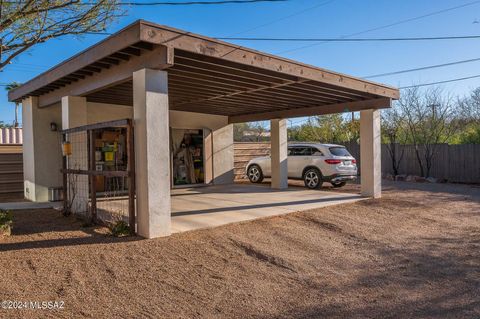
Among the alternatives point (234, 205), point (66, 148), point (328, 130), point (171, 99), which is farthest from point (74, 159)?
point (328, 130)

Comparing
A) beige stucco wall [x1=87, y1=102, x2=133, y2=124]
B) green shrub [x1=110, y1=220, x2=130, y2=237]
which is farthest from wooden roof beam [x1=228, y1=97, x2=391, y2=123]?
green shrub [x1=110, y1=220, x2=130, y2=237]

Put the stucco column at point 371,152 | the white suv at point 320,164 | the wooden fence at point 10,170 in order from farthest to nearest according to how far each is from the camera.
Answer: the white suv at point 320,164
the wooden fence at point 10,170
the stucco column at point 371,152

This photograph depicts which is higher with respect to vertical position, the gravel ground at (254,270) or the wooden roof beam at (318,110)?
the wooden roof beam at (318,110)

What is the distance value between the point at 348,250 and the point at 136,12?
20.3 ft

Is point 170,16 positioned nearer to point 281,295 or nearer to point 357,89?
point 357,89

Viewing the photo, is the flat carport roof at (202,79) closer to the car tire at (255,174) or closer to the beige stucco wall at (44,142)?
the beige stucco wall at (44,142)

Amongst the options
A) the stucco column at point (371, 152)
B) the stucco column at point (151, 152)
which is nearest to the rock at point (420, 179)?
the stucco column at point (371, 152)

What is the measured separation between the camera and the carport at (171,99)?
5.35 m

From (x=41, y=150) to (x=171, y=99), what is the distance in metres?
3.82

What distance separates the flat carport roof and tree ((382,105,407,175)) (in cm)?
701

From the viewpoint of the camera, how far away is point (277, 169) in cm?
1264

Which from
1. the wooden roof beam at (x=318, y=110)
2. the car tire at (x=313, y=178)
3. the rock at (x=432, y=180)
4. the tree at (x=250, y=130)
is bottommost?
the rock at (x=432, y=180)

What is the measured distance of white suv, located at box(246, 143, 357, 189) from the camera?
11859 millimetres

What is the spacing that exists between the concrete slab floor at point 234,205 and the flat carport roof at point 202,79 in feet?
8.90
